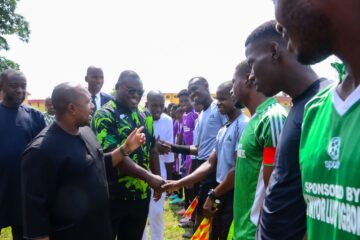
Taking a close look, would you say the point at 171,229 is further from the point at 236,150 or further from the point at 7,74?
the point at 7,74

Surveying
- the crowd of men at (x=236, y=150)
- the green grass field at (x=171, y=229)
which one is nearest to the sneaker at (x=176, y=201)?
the green grass field at (x=171, y=229)

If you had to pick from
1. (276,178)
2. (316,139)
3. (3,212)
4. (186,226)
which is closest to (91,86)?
(3,212)

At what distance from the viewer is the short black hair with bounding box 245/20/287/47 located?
2.38 meters

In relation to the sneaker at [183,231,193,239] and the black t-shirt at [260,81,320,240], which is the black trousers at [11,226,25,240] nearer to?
the sneaker at [183,231,193,239]

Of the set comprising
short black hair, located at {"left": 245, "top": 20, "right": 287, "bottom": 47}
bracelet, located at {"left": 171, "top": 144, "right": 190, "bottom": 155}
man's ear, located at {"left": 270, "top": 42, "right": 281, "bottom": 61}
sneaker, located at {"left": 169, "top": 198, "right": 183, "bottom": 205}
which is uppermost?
short black hair, located at {"left": 245, "top": 20, "right": 287, "bottom": 47}

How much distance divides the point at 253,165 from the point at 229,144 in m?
1.21

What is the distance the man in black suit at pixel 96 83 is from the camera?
19.8ft

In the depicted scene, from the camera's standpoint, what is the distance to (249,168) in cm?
271

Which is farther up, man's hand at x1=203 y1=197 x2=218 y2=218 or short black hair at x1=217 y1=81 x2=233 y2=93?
short black hair at x1=217 y1=81 x2=233 y2=93

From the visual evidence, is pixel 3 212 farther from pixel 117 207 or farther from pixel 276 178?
pixel 276 178

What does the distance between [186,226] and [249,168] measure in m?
4.52

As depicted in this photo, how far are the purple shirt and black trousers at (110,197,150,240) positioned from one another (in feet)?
15.4

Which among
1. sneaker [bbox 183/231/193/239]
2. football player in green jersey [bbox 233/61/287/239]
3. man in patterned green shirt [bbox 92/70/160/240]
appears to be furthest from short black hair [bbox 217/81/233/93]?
sneaker [bbox 183/231/193/239]

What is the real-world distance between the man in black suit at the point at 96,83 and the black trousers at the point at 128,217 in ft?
7.53
